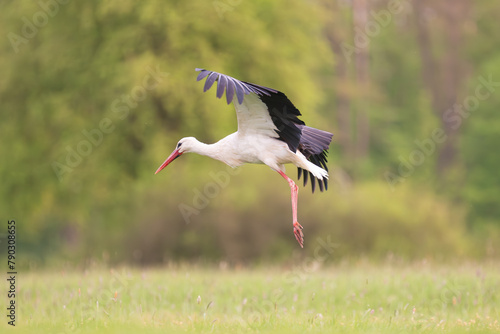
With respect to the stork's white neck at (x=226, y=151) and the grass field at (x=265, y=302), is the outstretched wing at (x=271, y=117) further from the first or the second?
the grass field at (x=265, y=302)

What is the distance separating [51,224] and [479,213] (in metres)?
18.0

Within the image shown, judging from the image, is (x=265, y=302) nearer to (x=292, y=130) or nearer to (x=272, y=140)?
(x=272, y=140)

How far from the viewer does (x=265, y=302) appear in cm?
952

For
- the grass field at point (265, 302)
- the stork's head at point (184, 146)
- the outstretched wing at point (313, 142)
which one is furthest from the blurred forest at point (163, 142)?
the outstretched wing at point (313, 142)

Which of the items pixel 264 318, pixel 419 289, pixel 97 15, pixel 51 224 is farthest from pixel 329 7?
pixel 264 318

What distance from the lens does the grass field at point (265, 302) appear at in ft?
23.5

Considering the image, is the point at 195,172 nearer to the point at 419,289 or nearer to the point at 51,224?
the point at 419,289

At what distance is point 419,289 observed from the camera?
405 inches

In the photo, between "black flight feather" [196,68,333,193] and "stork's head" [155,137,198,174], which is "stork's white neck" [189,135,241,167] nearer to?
"stork's head" [155,137,198,174]

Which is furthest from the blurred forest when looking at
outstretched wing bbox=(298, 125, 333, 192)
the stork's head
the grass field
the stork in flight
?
the stork in flight

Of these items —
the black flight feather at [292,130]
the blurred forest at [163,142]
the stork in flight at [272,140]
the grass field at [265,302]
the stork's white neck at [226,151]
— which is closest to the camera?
the grass field at [265,302]

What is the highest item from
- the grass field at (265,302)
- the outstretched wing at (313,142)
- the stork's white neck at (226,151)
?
the outstretched wing at (313,142)

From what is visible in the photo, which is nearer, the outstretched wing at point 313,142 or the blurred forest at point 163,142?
the outstretched wing at point 313,142

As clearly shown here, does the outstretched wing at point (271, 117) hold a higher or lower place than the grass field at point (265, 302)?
higher
